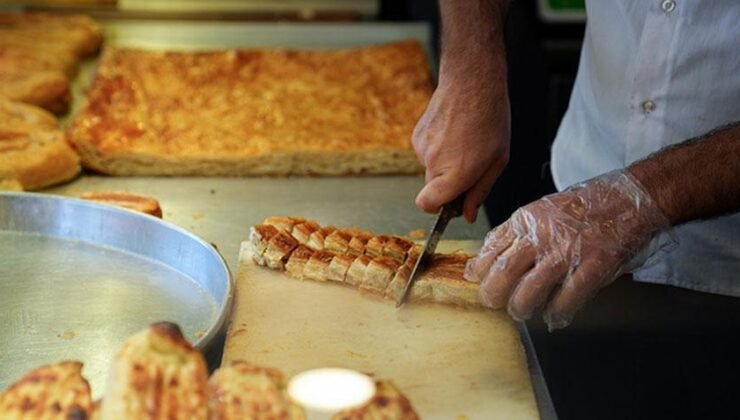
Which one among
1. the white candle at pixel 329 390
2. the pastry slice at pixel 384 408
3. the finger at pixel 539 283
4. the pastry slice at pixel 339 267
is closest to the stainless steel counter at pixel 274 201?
the pastry slice at pixel 339 267

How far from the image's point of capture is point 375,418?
1755 millimetres

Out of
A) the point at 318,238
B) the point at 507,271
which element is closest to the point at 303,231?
the point at 318,238

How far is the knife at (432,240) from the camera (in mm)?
2270

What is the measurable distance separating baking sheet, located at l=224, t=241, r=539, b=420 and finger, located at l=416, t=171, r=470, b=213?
295 millimetres

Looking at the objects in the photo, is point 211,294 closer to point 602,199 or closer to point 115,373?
point 115,373

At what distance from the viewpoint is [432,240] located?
2.35m

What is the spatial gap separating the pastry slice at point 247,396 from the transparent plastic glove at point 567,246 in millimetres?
556

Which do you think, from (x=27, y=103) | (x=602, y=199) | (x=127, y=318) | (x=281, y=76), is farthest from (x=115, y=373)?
(x=281, y=76)

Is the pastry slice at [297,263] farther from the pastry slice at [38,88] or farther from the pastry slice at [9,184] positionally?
the pastry slice at [38,88]

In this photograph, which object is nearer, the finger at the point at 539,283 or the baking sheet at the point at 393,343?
the baking sheet at the point at 393,343

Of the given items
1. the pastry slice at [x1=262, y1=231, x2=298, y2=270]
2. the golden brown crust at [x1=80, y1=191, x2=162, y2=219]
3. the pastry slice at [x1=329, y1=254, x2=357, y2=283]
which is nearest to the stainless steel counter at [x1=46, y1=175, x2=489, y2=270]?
the golden brown crust at [x1=80, y1=191, x2=162, y2=219]

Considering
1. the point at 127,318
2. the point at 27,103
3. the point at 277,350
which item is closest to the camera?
the point at 277,350

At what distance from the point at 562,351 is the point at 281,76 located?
1501 mm

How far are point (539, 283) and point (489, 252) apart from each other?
140 millimetres
